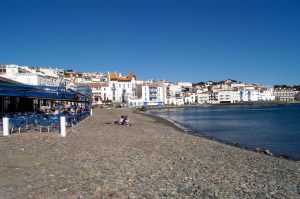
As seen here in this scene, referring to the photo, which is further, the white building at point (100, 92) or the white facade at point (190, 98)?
the white facade at point (190, 98)

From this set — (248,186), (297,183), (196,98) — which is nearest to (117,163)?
(248,186)

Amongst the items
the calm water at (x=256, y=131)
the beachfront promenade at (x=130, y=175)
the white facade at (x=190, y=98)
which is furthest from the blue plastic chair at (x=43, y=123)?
the white facade at (x=190, y=98)

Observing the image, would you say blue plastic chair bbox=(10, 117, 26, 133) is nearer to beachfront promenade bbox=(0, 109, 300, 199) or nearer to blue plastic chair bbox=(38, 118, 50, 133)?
blue plastic chair bbox=(38, 118, 50, 133)

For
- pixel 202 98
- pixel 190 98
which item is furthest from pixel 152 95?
pixel 202 98

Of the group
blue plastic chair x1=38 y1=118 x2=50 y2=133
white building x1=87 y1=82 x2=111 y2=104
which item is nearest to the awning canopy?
blue plastic chair x1=38 y1=118 x2=50 y2=133

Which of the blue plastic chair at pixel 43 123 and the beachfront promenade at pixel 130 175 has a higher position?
the blue plastic chair at pixel 43 123

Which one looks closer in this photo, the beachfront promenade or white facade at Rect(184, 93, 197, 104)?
the beachfront promenade

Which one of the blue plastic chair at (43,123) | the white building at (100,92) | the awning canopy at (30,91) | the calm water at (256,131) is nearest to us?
the awning canopy at (30,91)

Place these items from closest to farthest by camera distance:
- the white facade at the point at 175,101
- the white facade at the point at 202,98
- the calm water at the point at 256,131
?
the calm water at the point at 256,131 → the white facade at the point at 175,101 → the white facade at the point at 202,98

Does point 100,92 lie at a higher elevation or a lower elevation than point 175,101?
higher

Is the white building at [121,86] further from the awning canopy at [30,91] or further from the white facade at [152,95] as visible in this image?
the awning canopy at [30,91]

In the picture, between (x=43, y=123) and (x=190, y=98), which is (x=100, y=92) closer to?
(x=190, y=98)

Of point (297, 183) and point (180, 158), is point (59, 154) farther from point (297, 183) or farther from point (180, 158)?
point (297, 183)

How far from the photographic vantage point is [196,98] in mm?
192875
